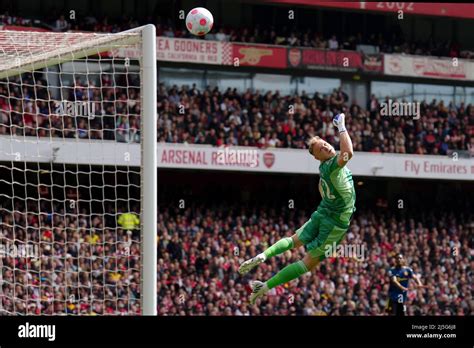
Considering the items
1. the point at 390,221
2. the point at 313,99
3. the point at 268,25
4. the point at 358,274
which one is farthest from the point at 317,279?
the point at 268,25

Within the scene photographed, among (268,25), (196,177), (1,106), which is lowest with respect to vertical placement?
(196,177)

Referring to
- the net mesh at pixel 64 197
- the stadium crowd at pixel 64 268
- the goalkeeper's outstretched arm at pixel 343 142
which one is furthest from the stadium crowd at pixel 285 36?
the goalkeeper's outstretched arm at pixel 343 142

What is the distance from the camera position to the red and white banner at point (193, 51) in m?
26.9

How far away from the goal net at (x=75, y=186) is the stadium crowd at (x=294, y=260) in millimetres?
1127

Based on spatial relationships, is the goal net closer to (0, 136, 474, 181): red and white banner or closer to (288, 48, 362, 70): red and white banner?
(0, 136, 474, 181): red and white banner

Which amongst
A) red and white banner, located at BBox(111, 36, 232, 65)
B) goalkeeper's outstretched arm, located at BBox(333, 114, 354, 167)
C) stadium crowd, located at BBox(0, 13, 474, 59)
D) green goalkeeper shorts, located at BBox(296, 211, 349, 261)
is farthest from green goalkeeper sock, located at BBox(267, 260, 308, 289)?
stadium crowd, located at BBox(0, 13, 474, 59)

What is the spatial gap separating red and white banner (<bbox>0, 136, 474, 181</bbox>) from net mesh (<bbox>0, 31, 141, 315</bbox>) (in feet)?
0.40

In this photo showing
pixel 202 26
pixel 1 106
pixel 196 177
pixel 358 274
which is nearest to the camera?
pixel 202 26

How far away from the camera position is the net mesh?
1275 centimetres

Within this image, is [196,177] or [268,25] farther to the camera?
[268,25]

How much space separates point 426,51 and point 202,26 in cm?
2071

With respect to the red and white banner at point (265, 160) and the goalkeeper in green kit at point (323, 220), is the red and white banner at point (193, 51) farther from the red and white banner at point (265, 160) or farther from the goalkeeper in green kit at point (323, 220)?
the goalkeeper in green kit at point (323, 220)
